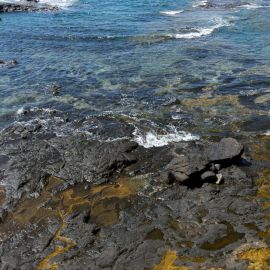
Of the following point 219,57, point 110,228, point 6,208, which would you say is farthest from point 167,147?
point 219,57

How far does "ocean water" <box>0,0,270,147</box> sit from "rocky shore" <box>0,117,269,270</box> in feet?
10.3

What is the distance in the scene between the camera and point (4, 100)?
1153 inches

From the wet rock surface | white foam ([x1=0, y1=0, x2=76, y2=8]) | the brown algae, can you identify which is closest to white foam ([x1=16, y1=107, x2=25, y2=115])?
the brown algae

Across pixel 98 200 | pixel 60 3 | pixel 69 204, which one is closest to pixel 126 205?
pixel 98 200

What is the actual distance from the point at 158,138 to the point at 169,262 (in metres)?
9.42

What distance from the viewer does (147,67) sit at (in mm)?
33844

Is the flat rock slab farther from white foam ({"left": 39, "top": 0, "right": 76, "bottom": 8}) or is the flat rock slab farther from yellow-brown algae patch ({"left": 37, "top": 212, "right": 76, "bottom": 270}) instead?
yellow-brown algae patch ({"left": 37, "top": 212, "right": 76, "bottom": 270})

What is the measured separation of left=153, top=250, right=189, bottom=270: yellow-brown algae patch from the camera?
14.7 meters

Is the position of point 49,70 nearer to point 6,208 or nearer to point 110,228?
point 6,208

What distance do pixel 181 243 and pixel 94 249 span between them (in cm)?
334

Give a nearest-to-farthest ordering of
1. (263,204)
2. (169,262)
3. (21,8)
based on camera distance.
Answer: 1. (169,262)
2. (263,204)
3. (21,8)

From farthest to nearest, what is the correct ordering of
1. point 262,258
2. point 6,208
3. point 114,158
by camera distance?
point 114,158 < point 6,208 < point 262,258

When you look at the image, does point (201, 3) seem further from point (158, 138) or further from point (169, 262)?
point (169, 262)

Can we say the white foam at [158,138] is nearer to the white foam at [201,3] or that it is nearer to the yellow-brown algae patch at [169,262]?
the yellow-brown algae patch at [169,262]
